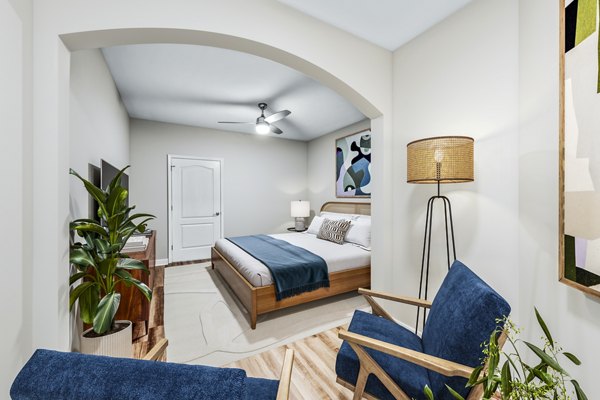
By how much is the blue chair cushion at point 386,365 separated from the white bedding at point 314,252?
120cm

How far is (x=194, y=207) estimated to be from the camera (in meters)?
5.00

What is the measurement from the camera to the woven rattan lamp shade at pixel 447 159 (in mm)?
1626

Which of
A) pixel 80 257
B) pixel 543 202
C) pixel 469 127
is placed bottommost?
pixel 80 257

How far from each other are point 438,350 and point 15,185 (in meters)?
2.09

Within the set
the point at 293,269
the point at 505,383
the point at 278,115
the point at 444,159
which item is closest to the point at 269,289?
the point at 293,269

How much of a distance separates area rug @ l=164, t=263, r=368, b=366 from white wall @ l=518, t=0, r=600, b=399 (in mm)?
1588

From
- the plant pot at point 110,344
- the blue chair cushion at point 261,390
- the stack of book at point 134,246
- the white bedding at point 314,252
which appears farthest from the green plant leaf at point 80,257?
the white bedding at point 314,252

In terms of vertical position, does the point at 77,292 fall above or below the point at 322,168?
below

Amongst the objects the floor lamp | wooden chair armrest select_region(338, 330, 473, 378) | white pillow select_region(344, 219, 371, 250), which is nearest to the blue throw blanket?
white pillow select_region(344, 219, 371, 250)

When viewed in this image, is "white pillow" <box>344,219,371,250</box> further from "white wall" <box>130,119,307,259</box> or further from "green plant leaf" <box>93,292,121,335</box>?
"green plant leaf" <box>93,292,121,335</box>

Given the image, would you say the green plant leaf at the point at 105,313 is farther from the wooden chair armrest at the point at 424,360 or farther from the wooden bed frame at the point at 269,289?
the wooden chair armrest at the point at 424,360

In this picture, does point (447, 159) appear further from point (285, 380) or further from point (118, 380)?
point (118, 380)

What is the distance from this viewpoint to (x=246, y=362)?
1928 millimetres

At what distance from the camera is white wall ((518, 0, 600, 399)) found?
4.06ft
